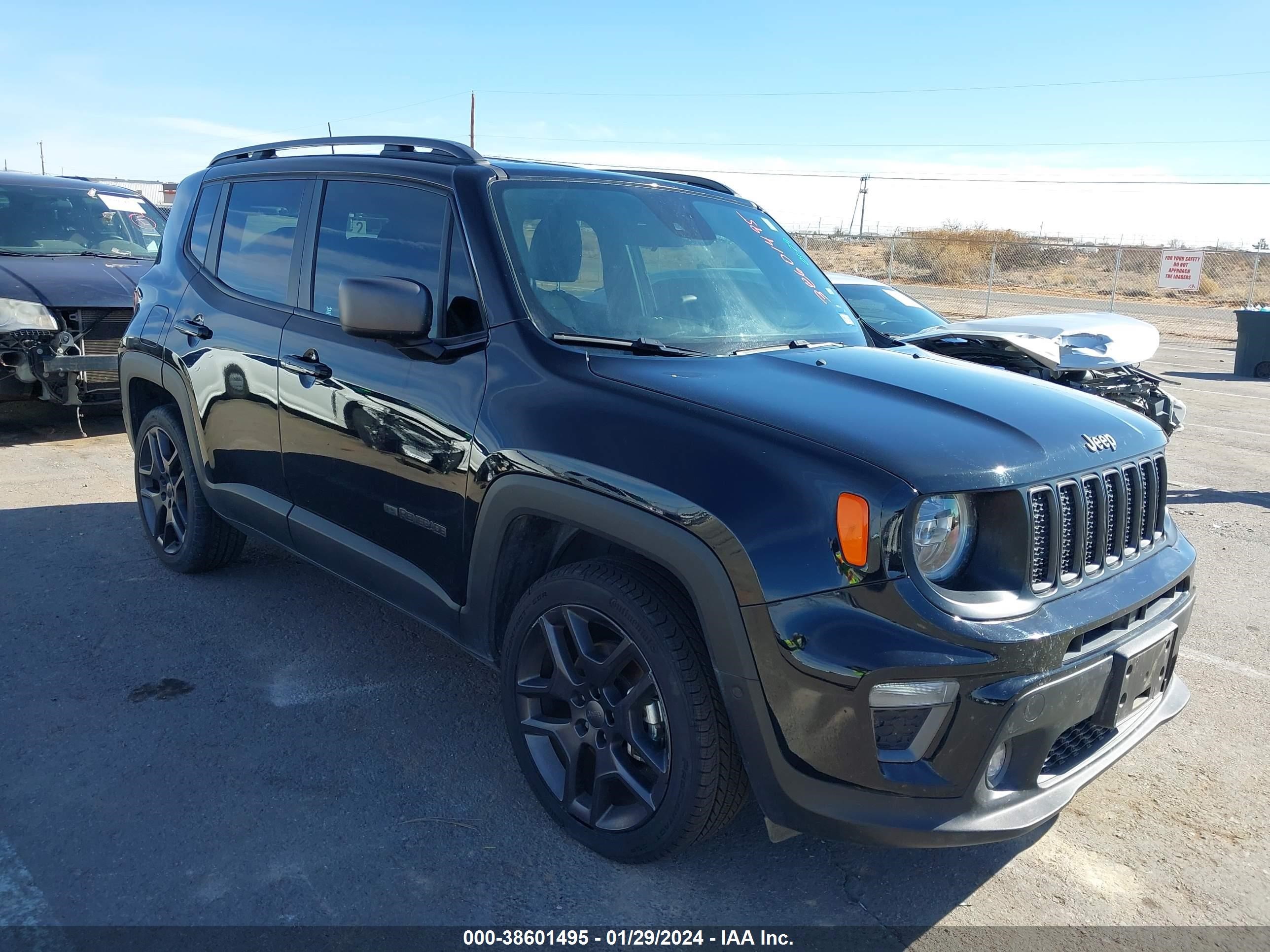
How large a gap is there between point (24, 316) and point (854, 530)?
23.8ft

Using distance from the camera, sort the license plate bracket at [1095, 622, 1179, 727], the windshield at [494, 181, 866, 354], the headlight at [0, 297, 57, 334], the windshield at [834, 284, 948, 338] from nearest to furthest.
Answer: the license plate bracket at [1095, 622, 1179, 727] → the windshield at [494, 181, 866, 354] → the headlight at [0, 297, 57, 334] → the windshield at [834, 284, 948, 338]

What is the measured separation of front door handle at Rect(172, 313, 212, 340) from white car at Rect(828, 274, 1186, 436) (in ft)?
11.9

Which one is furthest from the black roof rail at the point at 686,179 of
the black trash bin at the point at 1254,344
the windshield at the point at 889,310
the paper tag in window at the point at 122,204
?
the black trash bin at the point at 1254,344

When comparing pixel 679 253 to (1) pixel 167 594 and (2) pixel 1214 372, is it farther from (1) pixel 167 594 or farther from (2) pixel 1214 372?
(2) pixel 1214 372

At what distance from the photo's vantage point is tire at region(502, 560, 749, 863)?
8.38 ft

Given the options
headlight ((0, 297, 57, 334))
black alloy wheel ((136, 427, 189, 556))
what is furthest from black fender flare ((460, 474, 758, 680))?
headlight ((0, 297, 57, 334))

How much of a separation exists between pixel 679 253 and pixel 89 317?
5.92 m

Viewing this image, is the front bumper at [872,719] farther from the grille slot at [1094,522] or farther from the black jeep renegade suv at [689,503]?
the grille slot at [1094,522]

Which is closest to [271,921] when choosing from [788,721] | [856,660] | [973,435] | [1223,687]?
[788,721]

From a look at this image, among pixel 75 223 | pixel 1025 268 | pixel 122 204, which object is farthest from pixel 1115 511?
pixel 1025 268

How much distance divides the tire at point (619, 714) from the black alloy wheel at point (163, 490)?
2.68m

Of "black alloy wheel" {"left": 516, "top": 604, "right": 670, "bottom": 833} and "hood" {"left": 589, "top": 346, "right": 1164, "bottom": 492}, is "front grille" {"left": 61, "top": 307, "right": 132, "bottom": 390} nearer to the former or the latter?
"black alloy wheel" {"left": 516, "top": 604, "right": 670, "bottom": 833}

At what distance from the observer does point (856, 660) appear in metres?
2.25

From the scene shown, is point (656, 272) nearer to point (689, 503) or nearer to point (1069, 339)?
point (689, 503)
